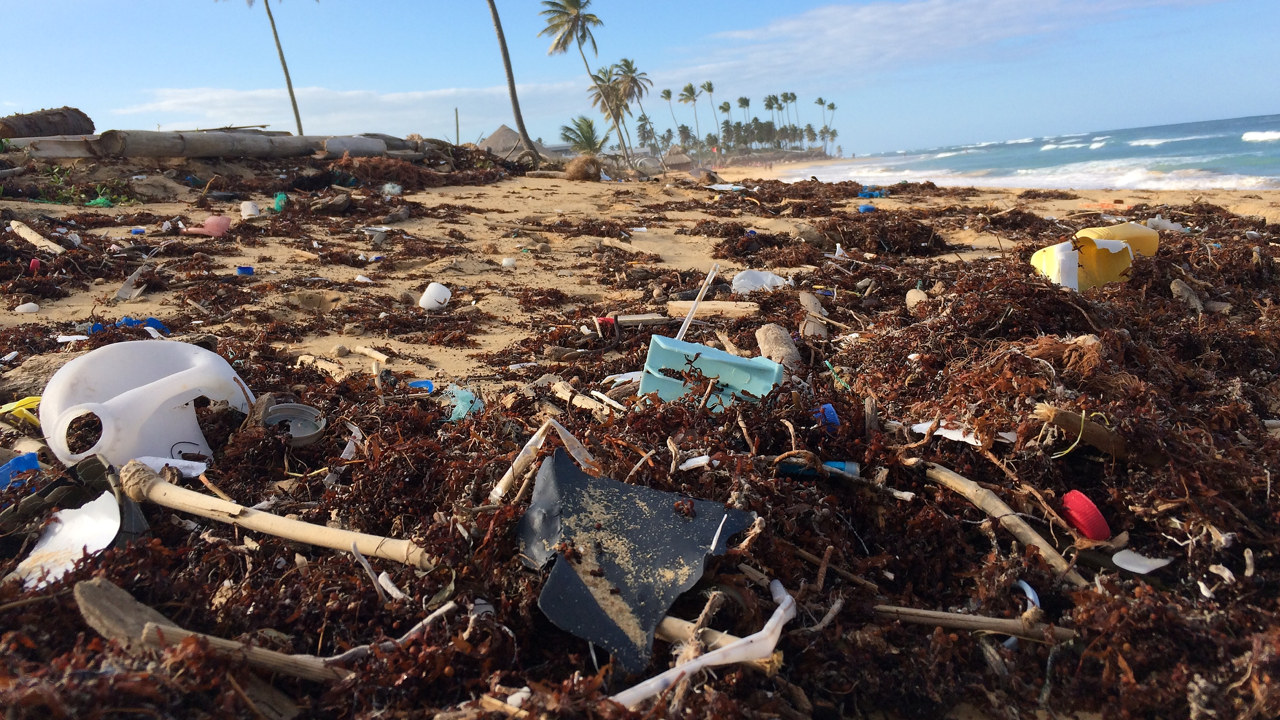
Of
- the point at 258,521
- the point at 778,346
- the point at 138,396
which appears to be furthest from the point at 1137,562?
the point at 138,396

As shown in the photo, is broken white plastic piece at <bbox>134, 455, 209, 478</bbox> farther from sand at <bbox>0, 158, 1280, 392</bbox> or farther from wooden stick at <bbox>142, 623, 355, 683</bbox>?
sand at <bbox>0, 158, 1280, 392</bbox>

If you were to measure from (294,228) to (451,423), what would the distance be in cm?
716

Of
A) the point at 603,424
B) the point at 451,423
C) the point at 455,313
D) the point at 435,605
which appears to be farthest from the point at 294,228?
the point at 435,605

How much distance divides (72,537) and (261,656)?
3.67 ft

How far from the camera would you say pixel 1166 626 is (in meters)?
1.84

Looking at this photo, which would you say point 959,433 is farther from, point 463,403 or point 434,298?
point 434,298

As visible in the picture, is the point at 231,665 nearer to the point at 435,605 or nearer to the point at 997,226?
the point at 435,605

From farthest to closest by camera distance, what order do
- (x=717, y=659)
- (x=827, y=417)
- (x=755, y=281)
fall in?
(x=755, y=281), (x=827, y=417), (x=717, y=659)

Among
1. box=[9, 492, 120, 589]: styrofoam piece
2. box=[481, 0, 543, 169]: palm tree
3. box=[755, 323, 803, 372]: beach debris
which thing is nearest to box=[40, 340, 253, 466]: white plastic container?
box=[9, 492, 120, 589]: styrofoam piece

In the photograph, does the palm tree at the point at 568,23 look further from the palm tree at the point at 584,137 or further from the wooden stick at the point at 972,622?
the wooden stick at the point at 972,622

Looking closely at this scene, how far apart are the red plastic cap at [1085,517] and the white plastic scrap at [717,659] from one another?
4.12ft

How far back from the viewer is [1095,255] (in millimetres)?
5109

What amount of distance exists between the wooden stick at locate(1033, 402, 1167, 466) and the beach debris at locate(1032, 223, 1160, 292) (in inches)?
94.6

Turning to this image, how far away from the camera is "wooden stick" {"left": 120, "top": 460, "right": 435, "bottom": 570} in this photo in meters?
1.95
